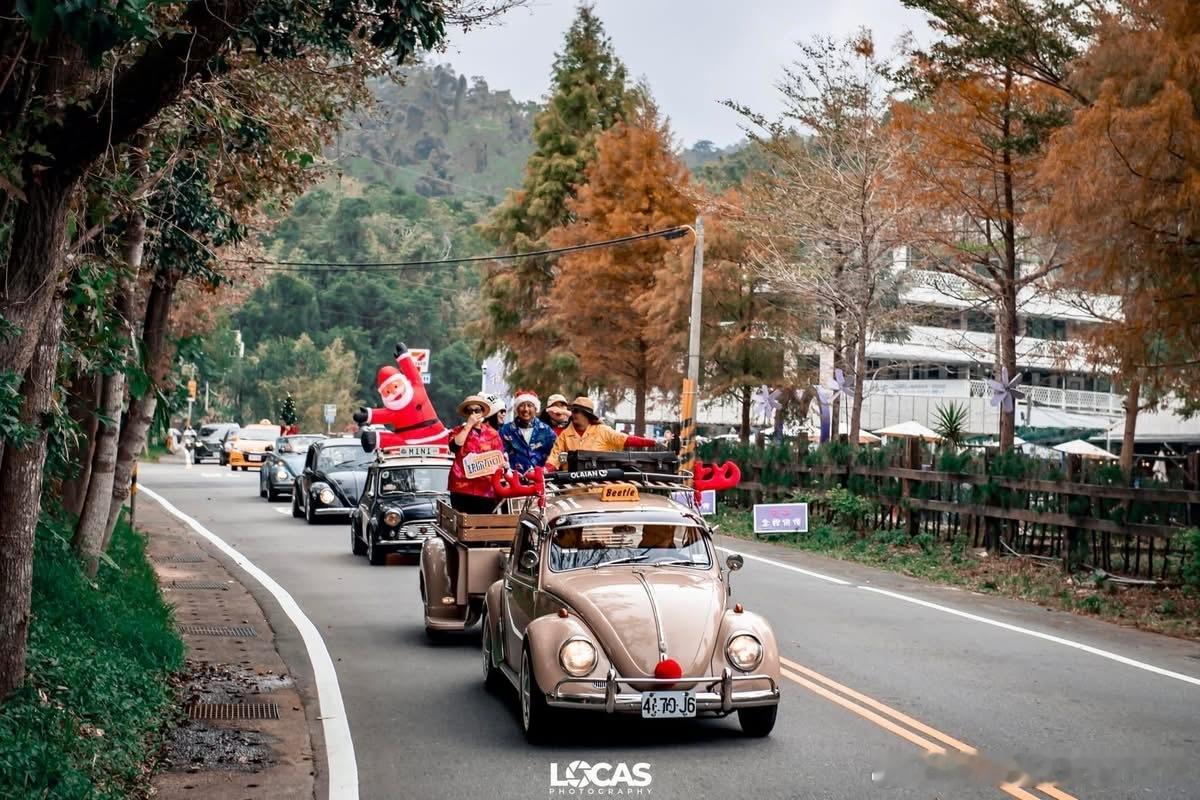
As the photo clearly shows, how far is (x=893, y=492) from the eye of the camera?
24.8m

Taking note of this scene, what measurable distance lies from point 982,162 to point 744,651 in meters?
17.2

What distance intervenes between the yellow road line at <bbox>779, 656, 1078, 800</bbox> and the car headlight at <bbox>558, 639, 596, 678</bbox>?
2151 millimetres

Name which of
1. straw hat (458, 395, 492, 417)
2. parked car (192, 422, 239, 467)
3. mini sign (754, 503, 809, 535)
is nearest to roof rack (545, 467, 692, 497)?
straw hat (458, 395, 492, 417)

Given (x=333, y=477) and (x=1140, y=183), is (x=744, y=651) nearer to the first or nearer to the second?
(x=1140, y=183)

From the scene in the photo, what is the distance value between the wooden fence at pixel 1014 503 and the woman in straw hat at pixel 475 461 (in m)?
8.67

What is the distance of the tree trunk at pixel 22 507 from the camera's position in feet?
26.9

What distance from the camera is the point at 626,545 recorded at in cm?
977

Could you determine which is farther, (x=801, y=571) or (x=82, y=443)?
(x=801, y=571)

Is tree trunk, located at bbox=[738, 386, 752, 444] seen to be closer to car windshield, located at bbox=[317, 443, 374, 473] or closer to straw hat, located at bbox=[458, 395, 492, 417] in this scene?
car windshield, located at bbox=[317, 443, 374, 473]

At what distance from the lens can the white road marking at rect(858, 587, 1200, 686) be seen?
1238 centimetres

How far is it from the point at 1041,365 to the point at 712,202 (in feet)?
94.5

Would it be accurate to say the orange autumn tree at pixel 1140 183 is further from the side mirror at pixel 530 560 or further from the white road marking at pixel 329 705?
the white road marking at pixel 329 705

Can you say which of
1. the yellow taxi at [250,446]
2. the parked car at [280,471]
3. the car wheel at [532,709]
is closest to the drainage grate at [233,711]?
the car wheel at [532,709]

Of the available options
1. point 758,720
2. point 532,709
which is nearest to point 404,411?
point 532,709
